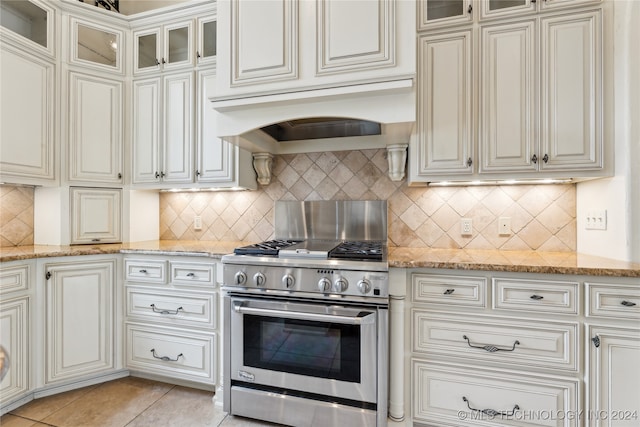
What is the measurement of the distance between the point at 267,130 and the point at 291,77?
0.54m

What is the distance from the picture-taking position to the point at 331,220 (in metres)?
2.41

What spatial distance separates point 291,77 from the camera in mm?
1840

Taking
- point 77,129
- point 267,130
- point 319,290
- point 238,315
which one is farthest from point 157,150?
point 319,290

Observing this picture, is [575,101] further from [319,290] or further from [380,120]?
[319,290]

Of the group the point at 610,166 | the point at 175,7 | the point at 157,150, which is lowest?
the point at 610,166

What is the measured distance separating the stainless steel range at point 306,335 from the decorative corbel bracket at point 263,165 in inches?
29.6

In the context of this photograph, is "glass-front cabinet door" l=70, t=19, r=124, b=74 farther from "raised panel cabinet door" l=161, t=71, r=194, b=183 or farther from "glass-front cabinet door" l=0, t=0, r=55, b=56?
"raised panel cabinet door" l=161, t=71, r=194, b=183

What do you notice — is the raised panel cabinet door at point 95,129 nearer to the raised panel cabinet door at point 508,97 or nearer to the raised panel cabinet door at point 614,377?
the raised panel cabinet door at point 508,97

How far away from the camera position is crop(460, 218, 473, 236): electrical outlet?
2.19 meters

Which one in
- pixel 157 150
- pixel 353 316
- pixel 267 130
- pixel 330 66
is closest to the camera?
pixel 353 316

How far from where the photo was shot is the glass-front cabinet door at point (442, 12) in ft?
6.17

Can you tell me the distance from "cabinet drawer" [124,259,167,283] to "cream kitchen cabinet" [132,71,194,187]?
63 cm

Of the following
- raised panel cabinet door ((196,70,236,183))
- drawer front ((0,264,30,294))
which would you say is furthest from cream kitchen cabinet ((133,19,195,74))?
drawer front ((0,264,30,294))

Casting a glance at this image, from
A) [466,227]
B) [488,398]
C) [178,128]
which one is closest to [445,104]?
[466,227]
